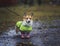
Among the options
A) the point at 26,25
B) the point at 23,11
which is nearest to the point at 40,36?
the point at 26,25

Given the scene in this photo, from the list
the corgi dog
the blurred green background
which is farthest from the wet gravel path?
the blurred green background

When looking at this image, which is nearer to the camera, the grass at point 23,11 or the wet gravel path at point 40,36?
the wet gravel path at point 40,36

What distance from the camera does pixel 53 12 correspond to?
686cm

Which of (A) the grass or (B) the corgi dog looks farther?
(A) the grass

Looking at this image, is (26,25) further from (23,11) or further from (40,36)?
(23,11)

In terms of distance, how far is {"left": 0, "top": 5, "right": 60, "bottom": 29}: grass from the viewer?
5.98 metres

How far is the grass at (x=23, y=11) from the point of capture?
5.98 meters

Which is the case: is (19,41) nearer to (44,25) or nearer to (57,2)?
(44,25)

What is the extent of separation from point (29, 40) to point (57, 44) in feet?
1.89

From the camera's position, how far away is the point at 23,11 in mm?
6918

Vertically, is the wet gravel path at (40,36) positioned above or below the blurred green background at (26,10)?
below

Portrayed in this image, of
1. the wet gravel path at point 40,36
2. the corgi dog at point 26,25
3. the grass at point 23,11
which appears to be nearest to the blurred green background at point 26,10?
the grass at point 23,11

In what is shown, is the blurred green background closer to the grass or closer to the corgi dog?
the grass

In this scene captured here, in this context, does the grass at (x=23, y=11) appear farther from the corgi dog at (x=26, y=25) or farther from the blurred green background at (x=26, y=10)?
the corgi dog at (x=26, y=25)
